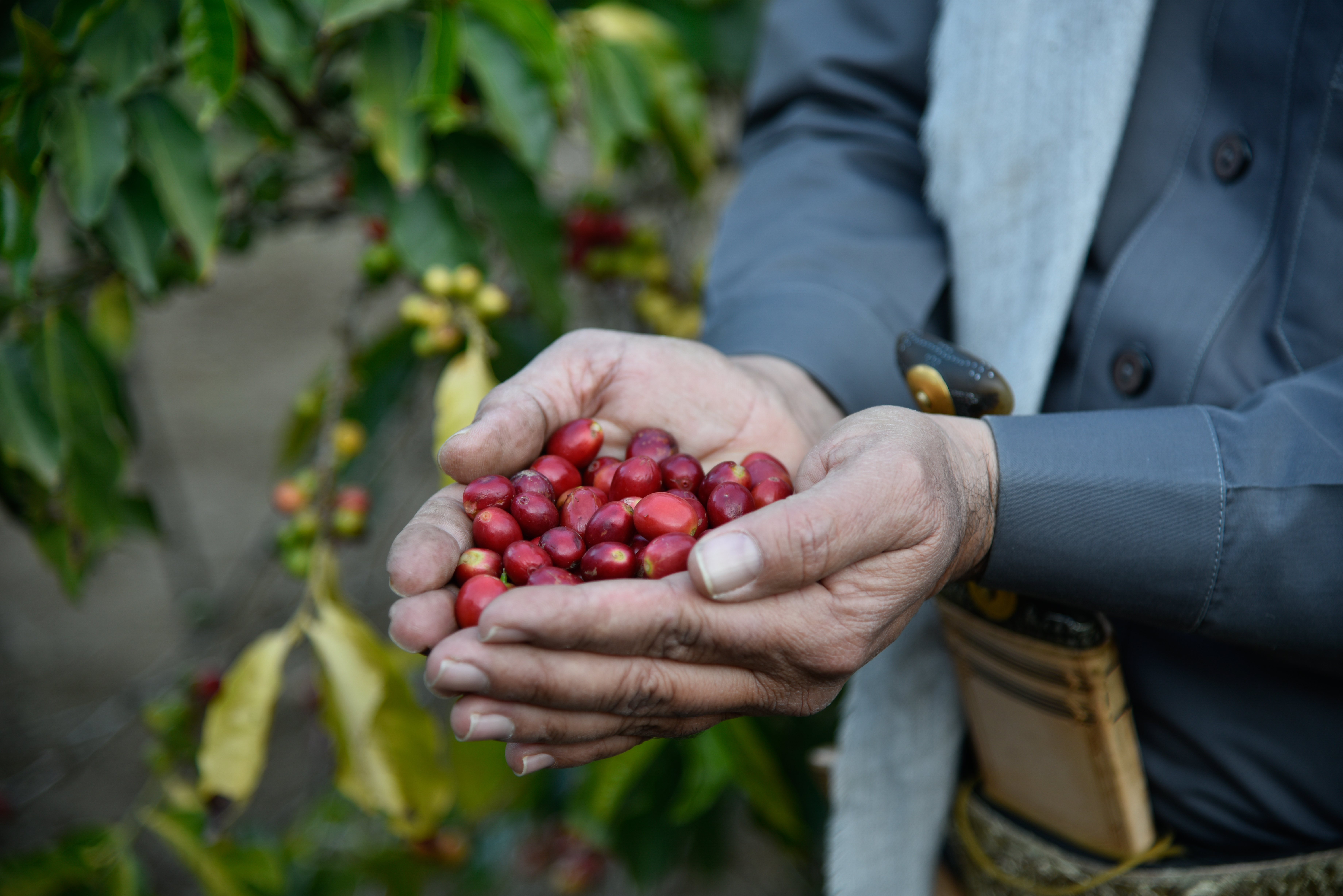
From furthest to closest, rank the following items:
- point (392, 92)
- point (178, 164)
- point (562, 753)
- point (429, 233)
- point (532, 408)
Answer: point (429, 233)
point (392, 92)
point (178, 164)
point (532, 408)
point (562, 753)

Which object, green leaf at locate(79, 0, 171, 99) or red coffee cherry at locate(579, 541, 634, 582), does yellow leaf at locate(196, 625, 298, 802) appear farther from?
green leaf at locate(79, 0, 171, 99)

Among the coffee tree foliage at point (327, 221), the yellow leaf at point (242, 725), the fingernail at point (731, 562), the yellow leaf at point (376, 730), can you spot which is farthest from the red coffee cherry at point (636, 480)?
the yellow leaf at point (242, 725)

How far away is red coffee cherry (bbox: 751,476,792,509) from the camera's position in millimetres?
1130

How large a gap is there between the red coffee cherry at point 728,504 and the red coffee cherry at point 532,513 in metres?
0.22

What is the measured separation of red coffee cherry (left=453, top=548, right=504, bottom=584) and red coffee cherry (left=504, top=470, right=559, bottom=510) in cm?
10

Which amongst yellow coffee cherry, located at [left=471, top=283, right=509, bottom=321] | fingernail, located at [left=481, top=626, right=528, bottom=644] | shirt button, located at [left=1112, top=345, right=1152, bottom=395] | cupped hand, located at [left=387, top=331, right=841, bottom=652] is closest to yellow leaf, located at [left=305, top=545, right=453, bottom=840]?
cupped hand, located at [left=387, top=331, right=841, bottom=652]

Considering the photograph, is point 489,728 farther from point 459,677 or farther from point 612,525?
point 612,525

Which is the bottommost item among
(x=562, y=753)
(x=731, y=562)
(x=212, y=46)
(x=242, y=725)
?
(x=242, y=725)

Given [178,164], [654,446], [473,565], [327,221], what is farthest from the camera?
[327,221]

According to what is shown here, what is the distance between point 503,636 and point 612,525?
1.08ft

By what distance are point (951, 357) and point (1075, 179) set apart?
376mm

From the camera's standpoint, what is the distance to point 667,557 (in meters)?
1.02

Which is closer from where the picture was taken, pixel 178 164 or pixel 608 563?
pixel 608 563

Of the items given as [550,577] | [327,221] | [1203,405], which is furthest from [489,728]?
[327,221]
